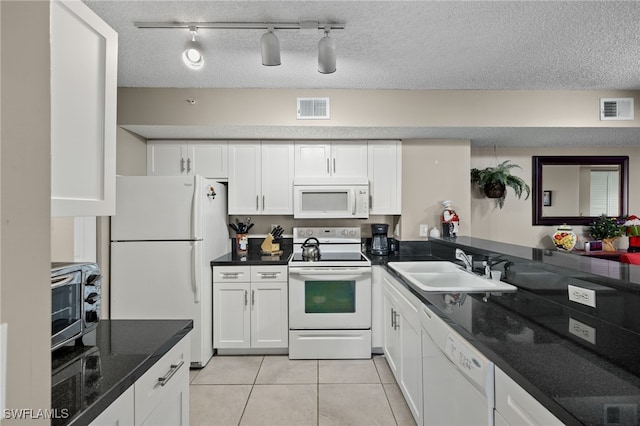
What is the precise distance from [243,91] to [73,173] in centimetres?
232

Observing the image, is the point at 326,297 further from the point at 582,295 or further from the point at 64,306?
the point at 64,306

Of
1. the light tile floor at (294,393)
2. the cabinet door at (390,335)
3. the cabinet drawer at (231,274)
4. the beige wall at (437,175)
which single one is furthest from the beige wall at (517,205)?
the cabinet drawer at (231,274)

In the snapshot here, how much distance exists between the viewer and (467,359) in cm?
121

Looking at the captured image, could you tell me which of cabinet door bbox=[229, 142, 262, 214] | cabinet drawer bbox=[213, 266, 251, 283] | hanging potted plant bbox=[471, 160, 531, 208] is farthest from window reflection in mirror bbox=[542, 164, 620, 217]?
cabinet drawer bbox=[213, 266, 251, 283]

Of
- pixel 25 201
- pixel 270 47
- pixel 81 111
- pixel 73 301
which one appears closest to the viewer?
pixel 25 201

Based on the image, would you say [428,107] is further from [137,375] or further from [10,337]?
[10,337]

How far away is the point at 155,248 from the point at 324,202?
1602 millimetres

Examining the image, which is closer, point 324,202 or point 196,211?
point 196,211

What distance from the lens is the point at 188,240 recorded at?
2695 millimetres

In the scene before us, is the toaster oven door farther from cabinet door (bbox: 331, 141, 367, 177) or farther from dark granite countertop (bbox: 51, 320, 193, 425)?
cabinet door (bbox: 331, 141, 367, 177)

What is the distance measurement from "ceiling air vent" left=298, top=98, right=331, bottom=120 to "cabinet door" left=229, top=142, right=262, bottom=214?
0.67 meters

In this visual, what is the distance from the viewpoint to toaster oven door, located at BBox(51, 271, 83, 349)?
985 mm

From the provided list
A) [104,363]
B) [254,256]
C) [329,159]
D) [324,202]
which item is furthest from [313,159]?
[104,363]

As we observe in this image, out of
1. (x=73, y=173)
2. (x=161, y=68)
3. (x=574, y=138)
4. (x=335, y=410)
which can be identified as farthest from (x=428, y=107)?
(x=73, y=173)
